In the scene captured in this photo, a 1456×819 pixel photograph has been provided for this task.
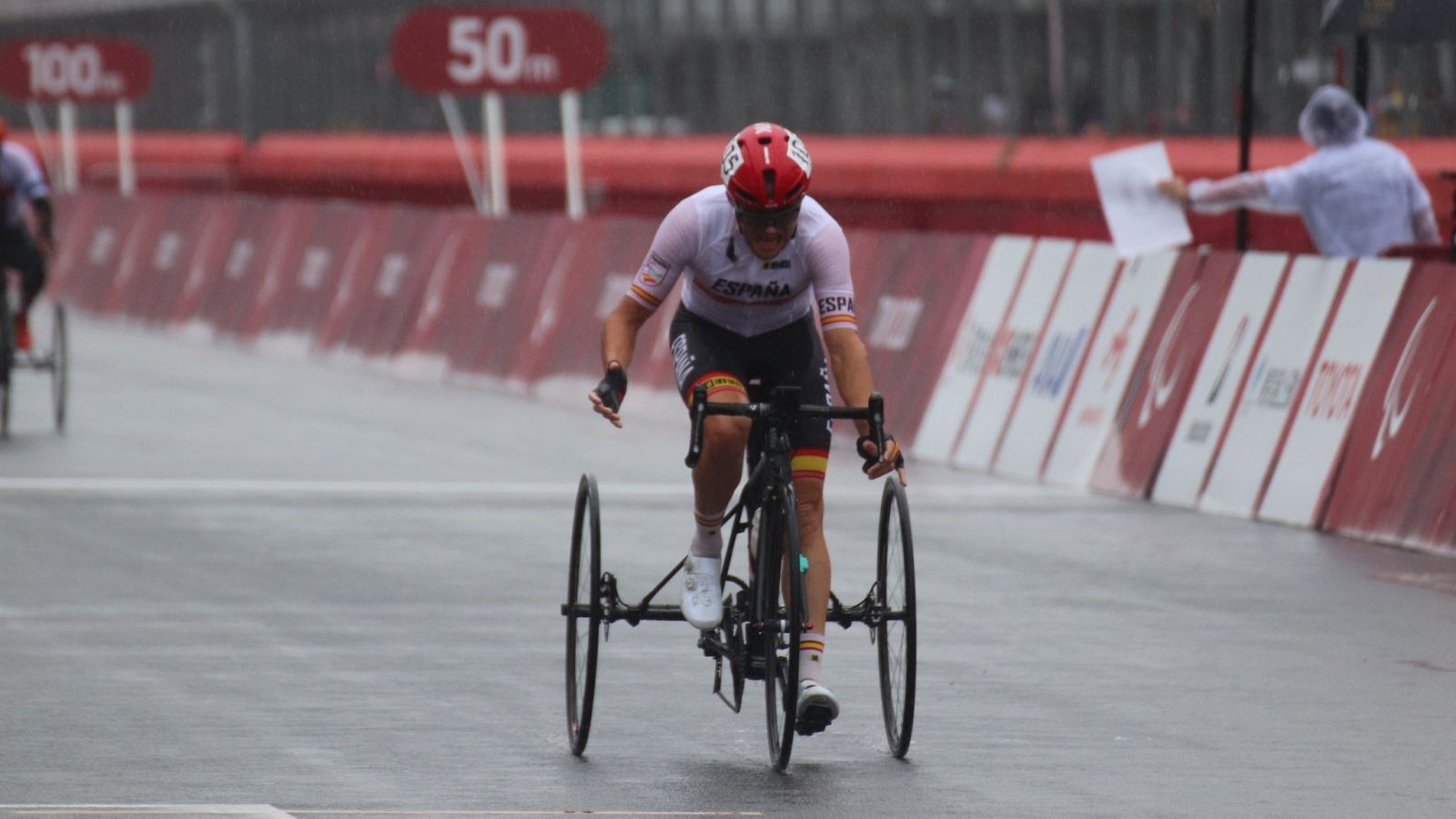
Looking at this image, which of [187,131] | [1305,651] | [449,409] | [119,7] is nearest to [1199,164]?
[449,409]

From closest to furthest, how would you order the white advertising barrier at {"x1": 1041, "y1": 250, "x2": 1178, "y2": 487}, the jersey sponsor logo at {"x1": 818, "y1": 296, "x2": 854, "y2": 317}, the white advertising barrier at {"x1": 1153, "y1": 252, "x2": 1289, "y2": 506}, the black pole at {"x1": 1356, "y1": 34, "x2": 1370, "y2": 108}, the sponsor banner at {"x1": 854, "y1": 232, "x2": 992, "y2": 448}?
the jersey sponsor logo at {"x1": 818, "y1": 296, "x2": 854, "y2": 317}
the white advertising barrier at {"x1": 1153, "y1": 252, "x2": 1289, "y2": 506}
the white advertising barrier at {"x1": 1041, "y1": 250, "x2": 1178, "y2": 487}
the black pole at {"x1": 1356, "y1": 34, "x2": 1370, "y2": 108}
the sponsor banner at {"x1": 854, "y1": 232, "x2": 992, "y2": 448}

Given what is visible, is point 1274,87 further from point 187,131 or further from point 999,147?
point 187,131

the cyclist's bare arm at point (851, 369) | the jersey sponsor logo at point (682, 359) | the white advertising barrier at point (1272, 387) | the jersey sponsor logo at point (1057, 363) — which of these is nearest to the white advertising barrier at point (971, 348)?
the jersey sponsor logo at point (1057, 363)

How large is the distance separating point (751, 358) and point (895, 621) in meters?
0.87

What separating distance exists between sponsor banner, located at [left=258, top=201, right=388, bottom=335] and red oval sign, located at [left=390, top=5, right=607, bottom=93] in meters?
1.31

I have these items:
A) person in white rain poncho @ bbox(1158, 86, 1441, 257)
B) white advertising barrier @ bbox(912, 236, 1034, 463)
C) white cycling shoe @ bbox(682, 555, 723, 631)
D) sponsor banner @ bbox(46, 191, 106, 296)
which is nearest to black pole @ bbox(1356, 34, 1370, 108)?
person in white rain poncho @ bbox(1158, 86, 1441, 257)

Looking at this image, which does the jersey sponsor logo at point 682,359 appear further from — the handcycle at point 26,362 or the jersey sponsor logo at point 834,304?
the handcycle at point 26,362

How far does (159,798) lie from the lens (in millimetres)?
7246

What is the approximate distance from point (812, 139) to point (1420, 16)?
1925 cm

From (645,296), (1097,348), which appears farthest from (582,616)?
(1097,348)

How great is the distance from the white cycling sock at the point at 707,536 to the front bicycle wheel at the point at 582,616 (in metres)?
0.27

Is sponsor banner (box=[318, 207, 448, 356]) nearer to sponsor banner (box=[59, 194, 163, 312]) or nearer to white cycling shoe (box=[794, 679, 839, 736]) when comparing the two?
sponsor banner (box=[59, 194, 163, 312])

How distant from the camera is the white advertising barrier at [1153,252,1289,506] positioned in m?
14.3

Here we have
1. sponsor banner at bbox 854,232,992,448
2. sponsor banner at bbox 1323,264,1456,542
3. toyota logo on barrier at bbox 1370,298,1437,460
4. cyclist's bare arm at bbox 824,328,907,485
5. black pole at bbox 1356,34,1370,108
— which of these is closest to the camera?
cyclist's bare arm at bbox 824,328,907,485
